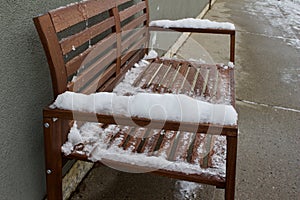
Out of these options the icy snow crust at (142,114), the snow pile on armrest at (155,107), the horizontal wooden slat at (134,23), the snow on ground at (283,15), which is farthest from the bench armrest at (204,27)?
the snow on ground at (283,15)

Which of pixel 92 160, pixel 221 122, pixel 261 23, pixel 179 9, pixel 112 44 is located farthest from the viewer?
pixel 261 23

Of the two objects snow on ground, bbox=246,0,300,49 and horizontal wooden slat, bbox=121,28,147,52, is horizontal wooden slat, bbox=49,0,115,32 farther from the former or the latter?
snow on ground, bbox=246,0,300,49

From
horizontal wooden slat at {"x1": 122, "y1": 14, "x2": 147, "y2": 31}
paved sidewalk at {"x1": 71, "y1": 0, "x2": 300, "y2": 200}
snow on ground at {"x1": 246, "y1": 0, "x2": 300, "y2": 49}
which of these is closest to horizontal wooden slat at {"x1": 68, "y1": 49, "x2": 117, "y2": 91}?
horizontal wooden slat at {"x1": 122, "y1": 14, "x2": 147, "y2": 31}

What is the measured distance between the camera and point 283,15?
6.80m

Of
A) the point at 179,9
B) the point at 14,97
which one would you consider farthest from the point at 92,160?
the point at 179,9

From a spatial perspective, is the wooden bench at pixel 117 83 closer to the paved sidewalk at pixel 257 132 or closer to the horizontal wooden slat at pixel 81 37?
the horizontal wooden slat at pixel 81 37

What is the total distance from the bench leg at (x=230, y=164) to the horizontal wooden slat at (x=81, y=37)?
70 centimetres

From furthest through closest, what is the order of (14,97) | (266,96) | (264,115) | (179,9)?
(179,9), (266,96), (264,115), (14,97)

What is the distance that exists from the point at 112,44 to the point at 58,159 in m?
0.74

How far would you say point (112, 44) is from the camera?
6.41 feet

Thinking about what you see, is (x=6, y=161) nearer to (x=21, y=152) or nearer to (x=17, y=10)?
(x=21, y=152)

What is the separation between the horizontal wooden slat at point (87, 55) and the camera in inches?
59.0

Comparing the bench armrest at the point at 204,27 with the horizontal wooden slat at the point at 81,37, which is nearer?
the horizontal wooden slat at the point at 81,37

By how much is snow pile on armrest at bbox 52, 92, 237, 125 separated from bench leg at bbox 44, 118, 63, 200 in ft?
0.33
